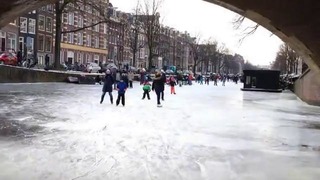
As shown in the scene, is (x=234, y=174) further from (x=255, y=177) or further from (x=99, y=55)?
(x=99, y=55)

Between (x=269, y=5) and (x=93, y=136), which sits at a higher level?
(x=269, y=5)

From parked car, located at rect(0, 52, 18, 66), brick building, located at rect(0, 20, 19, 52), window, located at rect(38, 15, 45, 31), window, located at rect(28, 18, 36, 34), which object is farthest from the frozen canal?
window, located at rect(38, 15, 45, 31)

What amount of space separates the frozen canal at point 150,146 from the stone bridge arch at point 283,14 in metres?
2.63

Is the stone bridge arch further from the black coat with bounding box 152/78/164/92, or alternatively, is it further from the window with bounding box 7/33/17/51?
the window with bounding box 7/33/17/51

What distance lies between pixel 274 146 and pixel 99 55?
260 ft

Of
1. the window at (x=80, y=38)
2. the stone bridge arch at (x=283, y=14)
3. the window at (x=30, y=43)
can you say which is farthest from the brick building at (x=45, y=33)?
the stone bridge arch at (x=283, y=14)

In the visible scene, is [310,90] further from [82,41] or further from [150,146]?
[82,41]

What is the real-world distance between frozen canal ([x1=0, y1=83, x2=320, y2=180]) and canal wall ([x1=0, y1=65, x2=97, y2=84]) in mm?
15881

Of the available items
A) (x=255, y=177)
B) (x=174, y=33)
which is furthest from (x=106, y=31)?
(x=255, y=177)

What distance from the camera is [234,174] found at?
29.8 ft

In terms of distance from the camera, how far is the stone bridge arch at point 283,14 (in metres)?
8.84

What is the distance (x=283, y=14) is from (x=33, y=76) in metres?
31.7

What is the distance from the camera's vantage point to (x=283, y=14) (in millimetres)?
9172

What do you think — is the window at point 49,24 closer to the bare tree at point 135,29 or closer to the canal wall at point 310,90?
the bare tree at point 135,29
